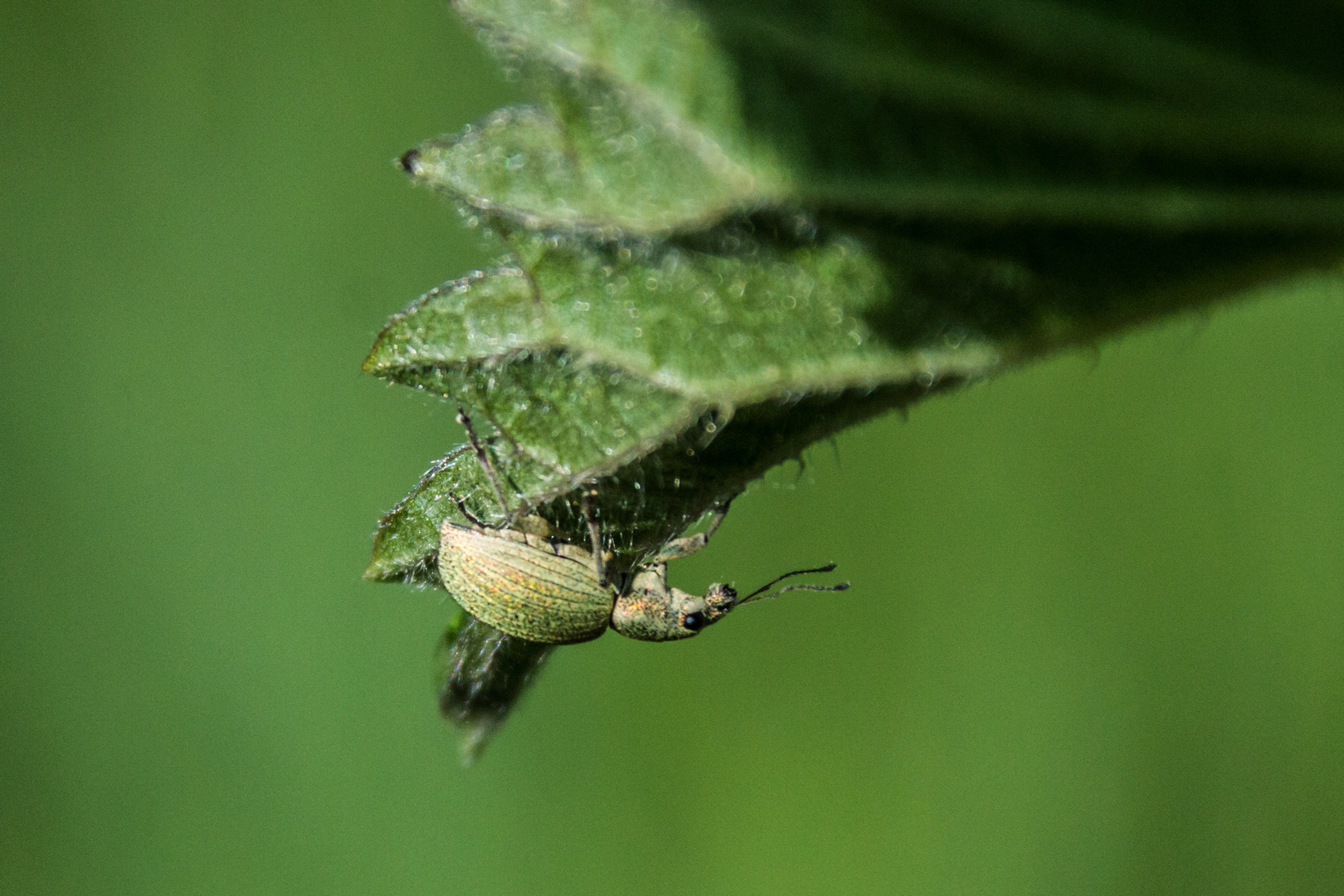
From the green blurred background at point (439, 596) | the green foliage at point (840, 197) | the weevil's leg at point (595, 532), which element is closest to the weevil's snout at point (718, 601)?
the weevil's leg at point (595, 532)

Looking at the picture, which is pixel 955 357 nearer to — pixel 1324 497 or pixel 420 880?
pixel 1324 497

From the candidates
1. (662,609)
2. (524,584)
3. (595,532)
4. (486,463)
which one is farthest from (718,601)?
(486,463)

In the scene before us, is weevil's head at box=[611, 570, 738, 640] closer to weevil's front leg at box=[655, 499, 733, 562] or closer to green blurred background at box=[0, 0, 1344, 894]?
weevil's front leg at box=[655, 499, 733, 562]

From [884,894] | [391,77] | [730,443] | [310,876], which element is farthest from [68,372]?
[730,443]

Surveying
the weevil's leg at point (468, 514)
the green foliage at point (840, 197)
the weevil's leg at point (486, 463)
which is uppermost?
the green foliage at point (840, 197)

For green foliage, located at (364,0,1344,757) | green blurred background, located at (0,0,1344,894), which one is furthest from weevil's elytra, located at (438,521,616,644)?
green blurred background, located at (0,0,1344,894)

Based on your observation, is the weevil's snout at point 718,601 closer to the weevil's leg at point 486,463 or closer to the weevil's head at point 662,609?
the weevil's head at point 662,609
